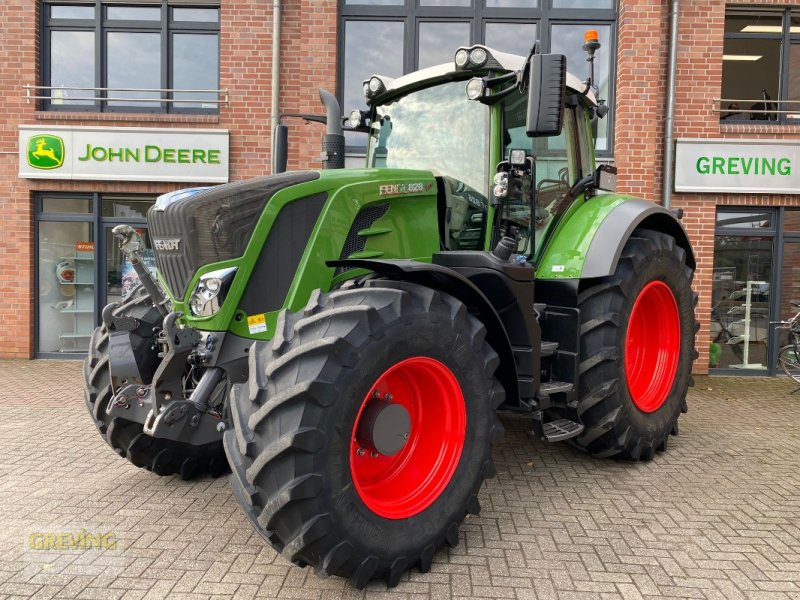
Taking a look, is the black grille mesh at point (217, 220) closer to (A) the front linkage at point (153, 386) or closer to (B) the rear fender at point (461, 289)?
(A) the front linkage at point (153, 386)

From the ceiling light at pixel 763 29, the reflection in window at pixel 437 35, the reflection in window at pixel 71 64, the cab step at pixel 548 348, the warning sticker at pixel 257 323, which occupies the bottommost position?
the cab step at pixel 548 348

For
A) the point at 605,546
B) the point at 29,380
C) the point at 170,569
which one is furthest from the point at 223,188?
the point at 29,380

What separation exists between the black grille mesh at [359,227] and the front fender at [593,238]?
1.30 m

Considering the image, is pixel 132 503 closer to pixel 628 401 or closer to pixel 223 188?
pixel 223 188

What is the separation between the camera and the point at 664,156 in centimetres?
816

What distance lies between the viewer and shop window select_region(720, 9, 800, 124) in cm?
840

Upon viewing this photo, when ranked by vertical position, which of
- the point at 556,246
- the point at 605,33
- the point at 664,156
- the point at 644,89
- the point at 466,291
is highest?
the point at 605,33

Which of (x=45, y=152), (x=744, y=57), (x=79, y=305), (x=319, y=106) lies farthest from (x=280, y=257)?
(x=744, y=57)

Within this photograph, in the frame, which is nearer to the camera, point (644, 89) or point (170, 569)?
point (170, 569)

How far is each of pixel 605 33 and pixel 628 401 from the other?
20.4ft

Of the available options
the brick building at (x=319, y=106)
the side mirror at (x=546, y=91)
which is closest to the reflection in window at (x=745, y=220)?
the brick building at (x=319, y=106)

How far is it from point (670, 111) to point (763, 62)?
1.78m

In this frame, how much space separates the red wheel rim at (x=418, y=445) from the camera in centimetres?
288

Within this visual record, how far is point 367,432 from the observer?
2.77 meters
